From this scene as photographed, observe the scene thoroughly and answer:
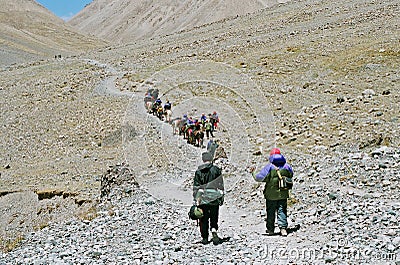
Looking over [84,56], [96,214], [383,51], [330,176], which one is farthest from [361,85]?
[84,56]

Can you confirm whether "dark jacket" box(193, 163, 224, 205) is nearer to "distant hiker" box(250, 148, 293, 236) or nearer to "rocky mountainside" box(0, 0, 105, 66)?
"distant hiker" box(250, 148, 293, 236)

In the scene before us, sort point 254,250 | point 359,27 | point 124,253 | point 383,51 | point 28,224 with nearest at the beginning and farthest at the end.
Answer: point 254,250 → point 124,253 → point 28,224 → point 383,51 → point 359,27

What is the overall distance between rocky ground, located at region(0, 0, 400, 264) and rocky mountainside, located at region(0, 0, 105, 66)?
51.0m

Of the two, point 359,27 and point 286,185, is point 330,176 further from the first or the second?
point 359,27

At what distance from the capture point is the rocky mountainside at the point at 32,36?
367ft

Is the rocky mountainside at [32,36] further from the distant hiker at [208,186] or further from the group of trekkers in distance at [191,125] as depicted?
the distant hiker at [208,186]

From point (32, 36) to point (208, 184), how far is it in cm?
14180

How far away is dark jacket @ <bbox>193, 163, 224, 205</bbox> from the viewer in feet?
31.9

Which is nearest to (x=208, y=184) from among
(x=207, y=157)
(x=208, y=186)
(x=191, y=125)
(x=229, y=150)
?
(x=208, y=186)

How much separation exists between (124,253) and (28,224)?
39.5 feet

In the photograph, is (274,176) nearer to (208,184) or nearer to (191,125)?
(208,184)

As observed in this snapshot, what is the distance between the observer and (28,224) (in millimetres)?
21203

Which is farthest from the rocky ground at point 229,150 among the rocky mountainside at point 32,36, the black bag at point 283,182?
the rocky mountainside at point 32,36

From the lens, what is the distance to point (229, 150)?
73.8 ft
